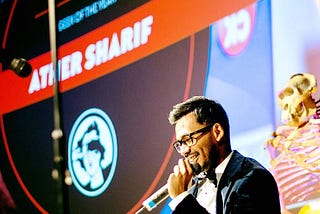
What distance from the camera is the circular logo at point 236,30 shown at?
2689 mm

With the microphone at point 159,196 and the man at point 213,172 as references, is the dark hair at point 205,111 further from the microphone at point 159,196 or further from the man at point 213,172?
the microphone at point 159,196

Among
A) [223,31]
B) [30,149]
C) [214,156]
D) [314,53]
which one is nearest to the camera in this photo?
[214,156]

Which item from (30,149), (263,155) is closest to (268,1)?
(263,155)

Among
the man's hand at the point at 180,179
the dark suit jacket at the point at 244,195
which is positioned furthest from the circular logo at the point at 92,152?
the dark suit jacket at the point at 244,195

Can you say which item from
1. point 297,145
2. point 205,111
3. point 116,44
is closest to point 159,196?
point 205,111

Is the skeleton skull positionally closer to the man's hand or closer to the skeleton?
the skeleton

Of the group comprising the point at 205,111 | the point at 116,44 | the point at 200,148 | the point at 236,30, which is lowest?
the point at 200,148

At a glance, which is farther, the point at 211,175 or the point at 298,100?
the point at 298,100

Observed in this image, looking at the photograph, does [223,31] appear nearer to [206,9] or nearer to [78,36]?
[206,9]

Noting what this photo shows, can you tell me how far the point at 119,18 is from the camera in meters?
3.35

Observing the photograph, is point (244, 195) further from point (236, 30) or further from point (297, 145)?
point (236, 30)

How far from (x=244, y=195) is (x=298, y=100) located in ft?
1.70

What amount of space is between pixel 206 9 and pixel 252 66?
0.39 meters

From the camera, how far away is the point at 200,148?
2.25m
